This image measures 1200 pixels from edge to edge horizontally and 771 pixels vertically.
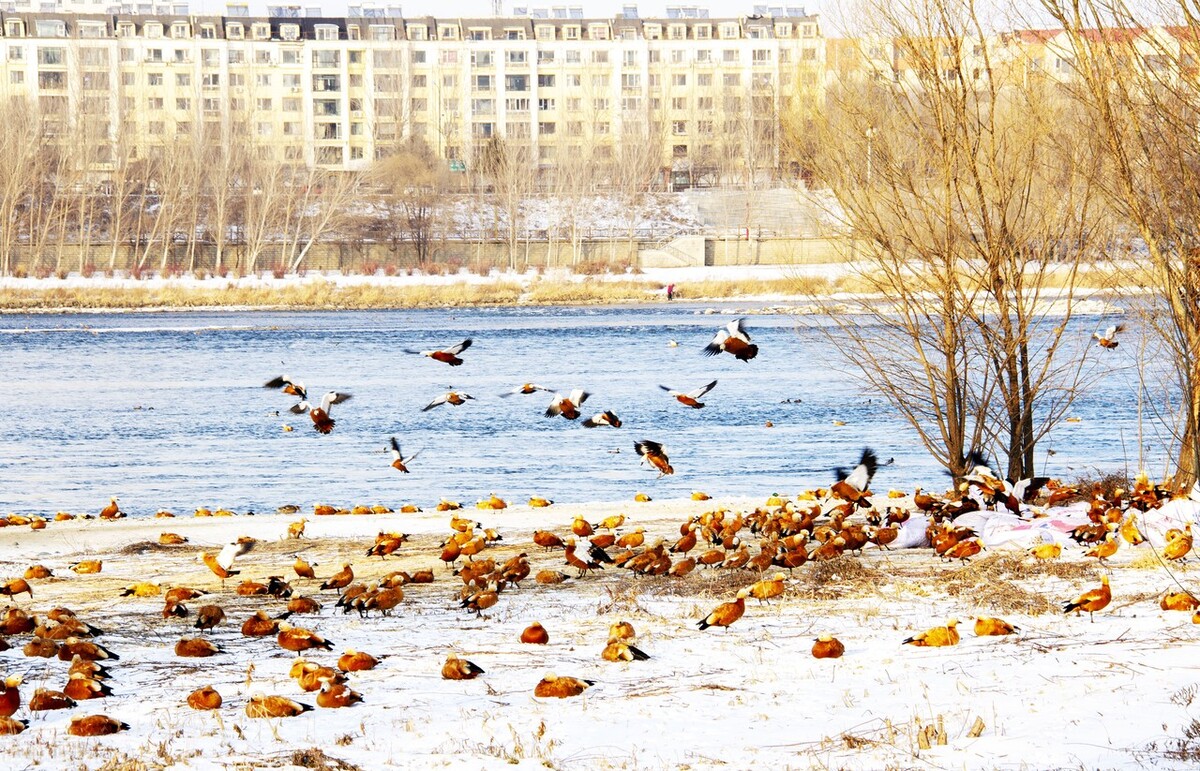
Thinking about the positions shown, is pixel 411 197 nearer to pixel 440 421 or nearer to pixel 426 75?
pixel 426 75

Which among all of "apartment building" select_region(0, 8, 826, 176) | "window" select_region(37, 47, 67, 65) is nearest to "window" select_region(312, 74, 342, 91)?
"apartment building" select_region(0, 8, 826, 176)

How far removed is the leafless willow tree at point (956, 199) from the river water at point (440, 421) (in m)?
1.07

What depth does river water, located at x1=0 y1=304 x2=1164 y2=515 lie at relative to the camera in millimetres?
16906

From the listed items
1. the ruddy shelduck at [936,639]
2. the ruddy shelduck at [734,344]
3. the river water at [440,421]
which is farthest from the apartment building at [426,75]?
the ruddy shelduck at [936,639]

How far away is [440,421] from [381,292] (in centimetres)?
3284

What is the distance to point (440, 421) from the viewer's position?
24.8 meters

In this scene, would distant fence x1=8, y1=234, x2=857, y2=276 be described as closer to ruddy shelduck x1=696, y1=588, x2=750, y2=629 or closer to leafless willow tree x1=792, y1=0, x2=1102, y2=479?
leafless willow tree x1=792, y1=0, x2=1102, y2=479

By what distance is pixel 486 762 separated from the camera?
4.36 metres

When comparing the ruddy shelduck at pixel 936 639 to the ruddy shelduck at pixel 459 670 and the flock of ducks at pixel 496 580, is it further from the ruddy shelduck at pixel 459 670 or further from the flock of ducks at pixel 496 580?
the ruddy shelduck at pixel 459 670

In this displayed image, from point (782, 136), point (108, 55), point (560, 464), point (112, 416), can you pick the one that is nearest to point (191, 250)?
point (108, 55)

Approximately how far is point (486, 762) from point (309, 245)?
198 feet

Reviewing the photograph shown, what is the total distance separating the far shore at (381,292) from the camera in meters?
54.8

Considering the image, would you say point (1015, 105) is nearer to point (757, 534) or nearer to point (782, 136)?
point (782, 136)

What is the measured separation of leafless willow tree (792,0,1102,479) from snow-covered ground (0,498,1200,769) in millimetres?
2759
